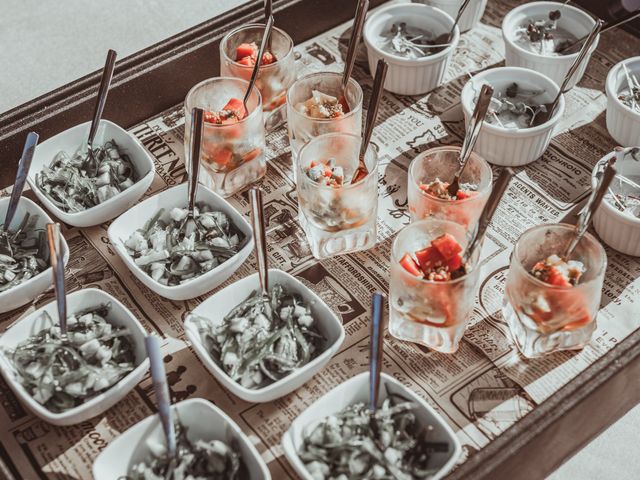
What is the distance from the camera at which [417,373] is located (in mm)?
1429

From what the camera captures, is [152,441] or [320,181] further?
[320,181]

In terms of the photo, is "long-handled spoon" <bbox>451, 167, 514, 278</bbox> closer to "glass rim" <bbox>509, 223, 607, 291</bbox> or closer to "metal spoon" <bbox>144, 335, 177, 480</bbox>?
"glass rim" <bbox>509, 223, 607, 291</bbox>

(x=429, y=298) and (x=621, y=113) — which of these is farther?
(x=621, y=113)

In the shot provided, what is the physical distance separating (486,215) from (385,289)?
308mm

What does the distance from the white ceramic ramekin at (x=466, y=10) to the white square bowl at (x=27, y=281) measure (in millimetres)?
1208

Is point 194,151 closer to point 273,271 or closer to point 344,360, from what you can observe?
point 273,271

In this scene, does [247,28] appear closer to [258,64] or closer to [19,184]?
[258,64]

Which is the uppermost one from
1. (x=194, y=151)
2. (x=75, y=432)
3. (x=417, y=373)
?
(x=194, y=151)

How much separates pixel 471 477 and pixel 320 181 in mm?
633

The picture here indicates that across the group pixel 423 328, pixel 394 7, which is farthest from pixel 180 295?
pixel 394 7

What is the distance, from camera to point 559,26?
205cm

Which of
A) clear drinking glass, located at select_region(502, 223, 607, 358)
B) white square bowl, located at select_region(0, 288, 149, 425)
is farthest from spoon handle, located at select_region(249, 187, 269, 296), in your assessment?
clear drinking glass, located at select_region(502, 223, 607, 358)

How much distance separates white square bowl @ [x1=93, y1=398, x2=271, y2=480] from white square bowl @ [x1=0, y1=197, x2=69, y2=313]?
38cm

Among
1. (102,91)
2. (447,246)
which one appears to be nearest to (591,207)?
(447,246)
